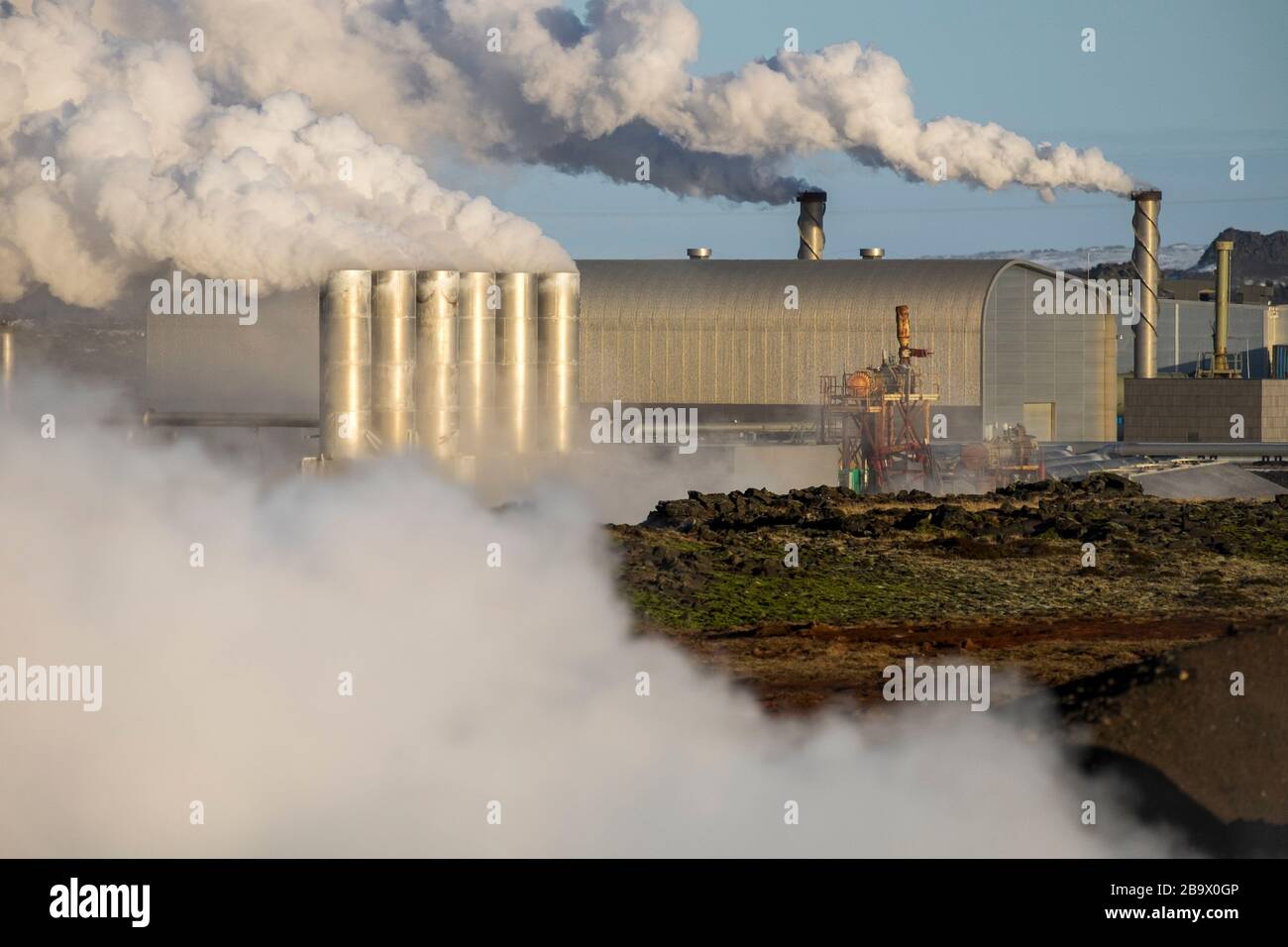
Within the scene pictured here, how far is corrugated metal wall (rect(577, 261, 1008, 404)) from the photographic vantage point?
66.2 metres

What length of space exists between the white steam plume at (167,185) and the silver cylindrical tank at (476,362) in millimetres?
970

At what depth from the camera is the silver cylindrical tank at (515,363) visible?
140ft

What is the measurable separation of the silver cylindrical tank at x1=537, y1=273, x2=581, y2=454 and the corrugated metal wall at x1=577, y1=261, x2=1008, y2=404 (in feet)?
76.2

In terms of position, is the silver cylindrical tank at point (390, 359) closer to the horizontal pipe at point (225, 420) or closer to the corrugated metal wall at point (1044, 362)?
the horizontal pipe at point (225, 420)

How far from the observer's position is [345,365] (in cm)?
3781

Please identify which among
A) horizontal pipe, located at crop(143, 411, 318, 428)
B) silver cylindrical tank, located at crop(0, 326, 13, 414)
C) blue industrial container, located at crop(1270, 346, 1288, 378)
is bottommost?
horizontal pipe, located at crop(143, 411, 318, 428)

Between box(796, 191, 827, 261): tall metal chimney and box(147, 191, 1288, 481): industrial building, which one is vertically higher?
box(796, 191, 827, 261): tall metal chimney

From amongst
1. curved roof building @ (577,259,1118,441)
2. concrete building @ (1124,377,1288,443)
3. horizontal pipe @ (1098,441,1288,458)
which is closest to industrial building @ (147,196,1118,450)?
curved roof building @ (577,259,1118,441)

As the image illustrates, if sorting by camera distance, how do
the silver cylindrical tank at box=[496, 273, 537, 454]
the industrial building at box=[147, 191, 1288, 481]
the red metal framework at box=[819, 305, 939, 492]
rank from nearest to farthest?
the silver cylindrical tank at box=[496, 273, 537, 454], the red metal framework at box=[819, 305, 939, 492], the industrial building at box=[147, 191, 1288, 481]

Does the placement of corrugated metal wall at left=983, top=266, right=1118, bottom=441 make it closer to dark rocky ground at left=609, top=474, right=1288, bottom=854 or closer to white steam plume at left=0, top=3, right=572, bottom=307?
dark rocky ground at left=609, top=474, right=1288, bottom=854

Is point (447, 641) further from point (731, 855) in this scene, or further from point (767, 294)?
point (767, 294)

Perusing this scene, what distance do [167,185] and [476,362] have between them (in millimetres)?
8890

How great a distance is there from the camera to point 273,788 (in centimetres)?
1490
